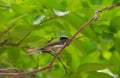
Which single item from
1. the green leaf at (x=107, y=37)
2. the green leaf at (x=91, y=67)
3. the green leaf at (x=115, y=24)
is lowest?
the green leaf at (x=91, y=67)

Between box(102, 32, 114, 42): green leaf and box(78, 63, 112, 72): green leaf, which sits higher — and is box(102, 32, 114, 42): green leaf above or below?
above

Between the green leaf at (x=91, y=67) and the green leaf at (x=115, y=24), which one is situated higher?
the green leaf at (x=115, y=24)

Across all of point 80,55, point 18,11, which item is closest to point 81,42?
point 80,55

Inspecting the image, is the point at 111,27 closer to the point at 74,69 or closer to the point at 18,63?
the point at 74,69

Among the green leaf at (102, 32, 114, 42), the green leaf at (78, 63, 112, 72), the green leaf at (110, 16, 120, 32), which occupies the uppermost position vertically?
the green leaf at (110, 16, 120, 32)

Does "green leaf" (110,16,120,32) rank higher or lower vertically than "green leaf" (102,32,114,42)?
higher

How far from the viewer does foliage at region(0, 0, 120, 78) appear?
0.57m

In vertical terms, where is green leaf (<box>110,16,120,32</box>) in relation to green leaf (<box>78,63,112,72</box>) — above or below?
above

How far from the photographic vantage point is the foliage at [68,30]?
1.86ft

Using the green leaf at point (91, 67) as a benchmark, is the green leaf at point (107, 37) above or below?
above

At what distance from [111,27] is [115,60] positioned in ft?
0.37

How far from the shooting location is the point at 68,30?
60 centimetres

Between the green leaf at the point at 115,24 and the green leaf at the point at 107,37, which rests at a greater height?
the green leaf at the point at 115,24

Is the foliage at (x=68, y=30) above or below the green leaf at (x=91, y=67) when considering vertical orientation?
above
